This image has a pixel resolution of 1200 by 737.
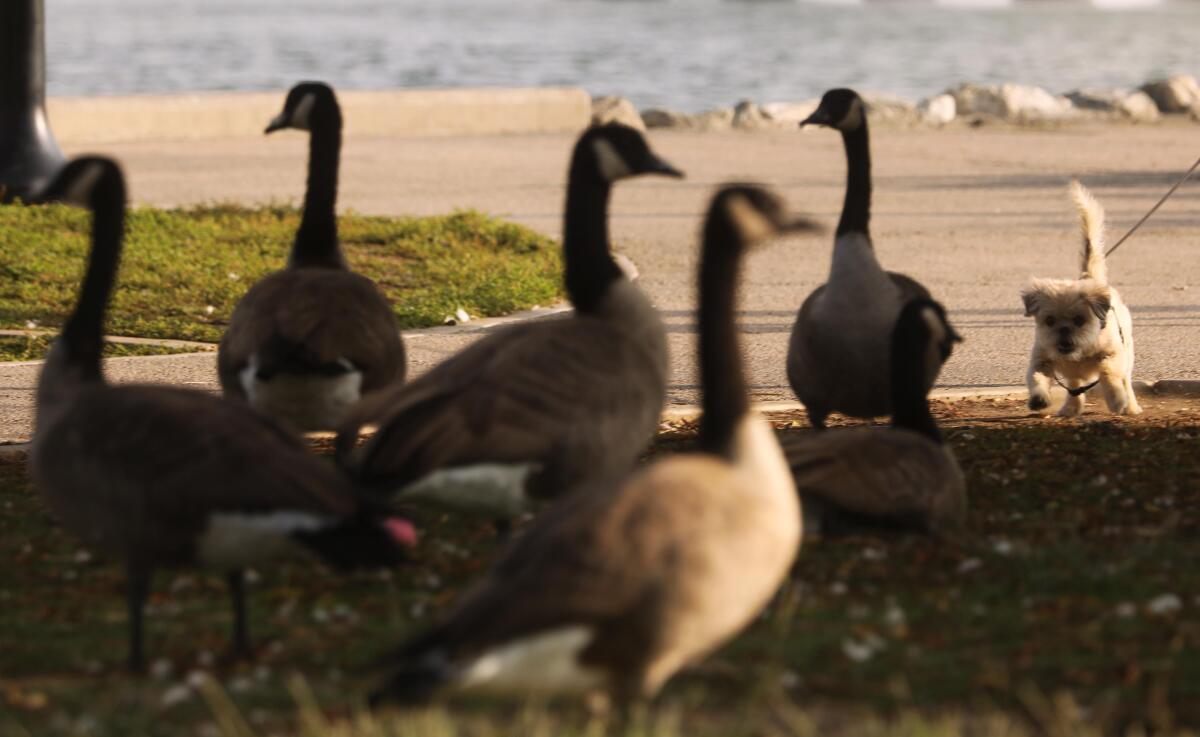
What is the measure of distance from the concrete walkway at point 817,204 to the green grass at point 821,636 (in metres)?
3.27

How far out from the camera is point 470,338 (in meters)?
12.7

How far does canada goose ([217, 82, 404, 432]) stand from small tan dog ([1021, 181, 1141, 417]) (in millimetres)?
4338

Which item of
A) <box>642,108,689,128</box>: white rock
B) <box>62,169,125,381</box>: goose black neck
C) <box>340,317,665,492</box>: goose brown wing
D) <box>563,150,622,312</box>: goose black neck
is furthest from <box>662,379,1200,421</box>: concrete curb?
<box>642,108,689,128</box>: white rock

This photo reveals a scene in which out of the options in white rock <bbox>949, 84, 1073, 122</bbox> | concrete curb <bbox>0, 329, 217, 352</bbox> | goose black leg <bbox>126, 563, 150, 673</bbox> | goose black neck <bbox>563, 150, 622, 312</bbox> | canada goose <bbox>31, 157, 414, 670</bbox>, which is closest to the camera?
canada goose <bbox>31, 157, 414, 670</bbox>

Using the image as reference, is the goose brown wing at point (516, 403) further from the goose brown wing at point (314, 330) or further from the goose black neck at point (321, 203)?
the goose black neck at point (321, 203)

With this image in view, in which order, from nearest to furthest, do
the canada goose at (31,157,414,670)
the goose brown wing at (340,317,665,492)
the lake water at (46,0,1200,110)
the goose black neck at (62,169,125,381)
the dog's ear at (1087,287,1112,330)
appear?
1. the canada goose at (31,157,414,670)
2. the goose brown wing at (340,317,665,492)
3. the goose black neck at (62,169,125,381)
4. the dog's ear at (1087,287,1112,330)
5. the lake water at (46,0,1200,110)

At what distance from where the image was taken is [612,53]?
106m

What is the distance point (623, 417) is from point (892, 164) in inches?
810

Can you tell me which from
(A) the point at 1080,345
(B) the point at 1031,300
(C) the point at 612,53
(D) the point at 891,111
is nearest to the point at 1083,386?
(A) the point at 1080,345

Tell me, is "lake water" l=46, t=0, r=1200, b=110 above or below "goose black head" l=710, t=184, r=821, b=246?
below

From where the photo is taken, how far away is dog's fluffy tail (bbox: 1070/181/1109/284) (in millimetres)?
11172

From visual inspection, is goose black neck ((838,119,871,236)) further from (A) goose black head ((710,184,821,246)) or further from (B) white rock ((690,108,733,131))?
(B) white rock ((690,108,733,131))

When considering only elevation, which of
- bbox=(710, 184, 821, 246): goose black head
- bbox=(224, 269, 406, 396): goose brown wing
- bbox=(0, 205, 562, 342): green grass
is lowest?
bbox=(0, 205, 562, 342): green grass

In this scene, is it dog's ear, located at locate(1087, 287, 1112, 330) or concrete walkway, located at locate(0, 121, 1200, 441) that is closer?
dog's ear, located at locate(1087, 287, 1112, 330)
